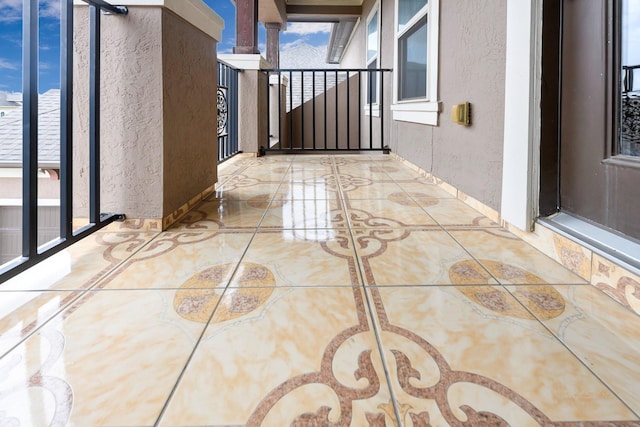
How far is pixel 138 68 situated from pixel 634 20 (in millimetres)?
1337

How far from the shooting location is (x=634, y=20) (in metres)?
0.90

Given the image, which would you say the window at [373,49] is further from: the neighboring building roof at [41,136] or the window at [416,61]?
the neighboring building roof at [41,136]

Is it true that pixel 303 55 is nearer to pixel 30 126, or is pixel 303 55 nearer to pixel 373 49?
pixel 373 49

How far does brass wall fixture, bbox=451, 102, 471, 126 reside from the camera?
5.72 ft

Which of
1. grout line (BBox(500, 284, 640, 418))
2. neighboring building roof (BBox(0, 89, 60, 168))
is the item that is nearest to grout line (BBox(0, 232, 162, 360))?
grout line (BBox(500, 284, 640, 418))

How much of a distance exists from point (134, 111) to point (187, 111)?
0.28m

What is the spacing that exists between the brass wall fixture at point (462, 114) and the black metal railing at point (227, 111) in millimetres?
1736

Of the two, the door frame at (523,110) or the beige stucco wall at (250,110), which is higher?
the beige stucco wall at (250,110)

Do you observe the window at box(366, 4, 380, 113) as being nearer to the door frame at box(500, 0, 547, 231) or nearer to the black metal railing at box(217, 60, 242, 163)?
the black metal railing at box(217, 60, 242, 163)

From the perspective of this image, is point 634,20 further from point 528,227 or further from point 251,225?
point 251,225

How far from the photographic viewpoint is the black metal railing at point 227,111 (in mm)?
3064

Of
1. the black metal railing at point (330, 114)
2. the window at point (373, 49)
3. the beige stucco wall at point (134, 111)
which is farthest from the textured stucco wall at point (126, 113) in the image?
the black metal railing at point (330, 114)

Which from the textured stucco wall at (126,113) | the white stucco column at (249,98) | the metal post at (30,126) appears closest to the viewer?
the metal post at (30,126)

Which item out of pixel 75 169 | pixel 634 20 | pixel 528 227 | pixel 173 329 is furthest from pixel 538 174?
pixel 75 169
